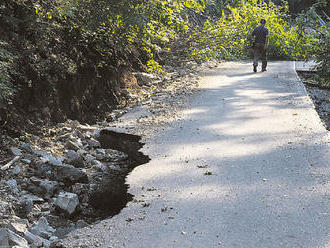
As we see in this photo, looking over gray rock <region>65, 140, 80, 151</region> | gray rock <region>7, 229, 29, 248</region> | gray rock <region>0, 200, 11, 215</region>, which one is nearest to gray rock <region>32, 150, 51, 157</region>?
gray rock <region>65, 140, 80, 151</region>

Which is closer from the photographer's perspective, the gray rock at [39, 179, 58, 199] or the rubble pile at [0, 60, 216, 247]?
the rubble pile at [0, 60, 216, 247]

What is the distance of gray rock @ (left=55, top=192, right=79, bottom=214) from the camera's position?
4.95 m

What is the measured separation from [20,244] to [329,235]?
115 inches

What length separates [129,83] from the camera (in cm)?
1144

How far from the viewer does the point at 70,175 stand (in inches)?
233

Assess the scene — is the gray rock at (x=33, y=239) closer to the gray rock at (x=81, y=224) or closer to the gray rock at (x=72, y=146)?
the gray rock at (x=81, y=224)

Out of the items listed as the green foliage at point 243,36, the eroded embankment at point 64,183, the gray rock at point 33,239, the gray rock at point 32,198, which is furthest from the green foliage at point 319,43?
the gray rock at point 33,239

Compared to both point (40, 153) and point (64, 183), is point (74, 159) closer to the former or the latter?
point (40, 153)

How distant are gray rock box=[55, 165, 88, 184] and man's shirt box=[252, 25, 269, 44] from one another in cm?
1084

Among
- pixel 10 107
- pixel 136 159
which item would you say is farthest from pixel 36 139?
pixel 136 159

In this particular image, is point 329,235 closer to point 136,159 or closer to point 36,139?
point 136,159

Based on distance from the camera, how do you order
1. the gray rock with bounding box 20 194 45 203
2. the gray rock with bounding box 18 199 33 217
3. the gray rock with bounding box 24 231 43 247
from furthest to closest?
the gray rock with bounding box 20 194 45 203
the gray rock with bounding box 18 199 33 217
the gray rock with bounding box 24 231 43 247

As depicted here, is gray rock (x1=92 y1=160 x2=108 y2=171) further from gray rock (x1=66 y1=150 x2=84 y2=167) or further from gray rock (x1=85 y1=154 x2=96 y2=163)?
gray rock (x1=66 y1=150 x2=84 y2=167)

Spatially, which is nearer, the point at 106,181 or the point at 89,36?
the point at 106,181
